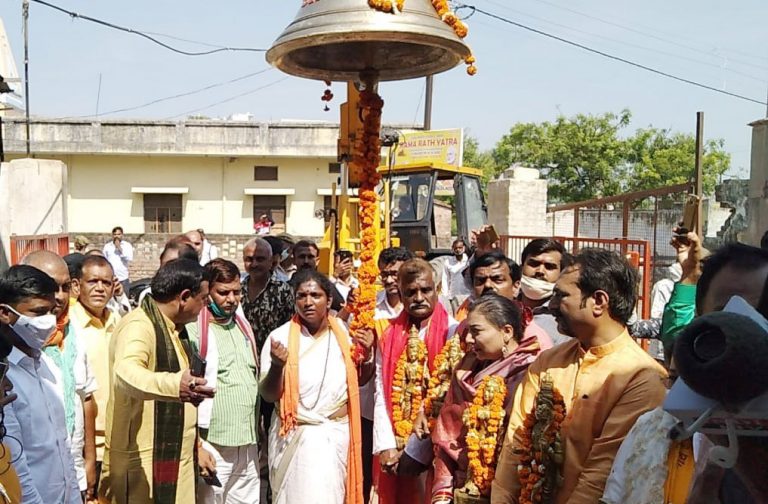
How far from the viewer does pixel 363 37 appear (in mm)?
3131

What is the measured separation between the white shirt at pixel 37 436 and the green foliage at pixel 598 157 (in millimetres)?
29778

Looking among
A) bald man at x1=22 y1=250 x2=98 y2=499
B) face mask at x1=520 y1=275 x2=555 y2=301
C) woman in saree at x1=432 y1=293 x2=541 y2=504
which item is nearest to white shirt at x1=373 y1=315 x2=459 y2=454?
face mask at x1=520 y1=275 x2=555 y2=301

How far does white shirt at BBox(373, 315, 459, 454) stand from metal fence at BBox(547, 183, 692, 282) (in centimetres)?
490

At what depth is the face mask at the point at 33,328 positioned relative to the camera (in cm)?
292

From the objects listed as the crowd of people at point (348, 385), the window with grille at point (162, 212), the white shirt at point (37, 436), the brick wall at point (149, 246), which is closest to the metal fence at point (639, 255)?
the crowd of people at point (348, 385)

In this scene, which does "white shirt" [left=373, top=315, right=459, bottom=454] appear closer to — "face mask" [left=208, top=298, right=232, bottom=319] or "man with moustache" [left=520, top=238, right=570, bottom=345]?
"man with moustache" [left=520, top=238, right=570, bottom=345]

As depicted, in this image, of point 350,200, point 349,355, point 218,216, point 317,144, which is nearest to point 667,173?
point 317,144

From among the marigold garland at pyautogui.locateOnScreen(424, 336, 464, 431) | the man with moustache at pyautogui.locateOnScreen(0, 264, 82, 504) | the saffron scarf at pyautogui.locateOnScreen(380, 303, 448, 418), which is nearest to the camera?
the man with moustache at pyautogui.locateOnScreen(0, 264, 82, 504)

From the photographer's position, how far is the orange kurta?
2.49 meters

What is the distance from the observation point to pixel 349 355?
4.30 meters

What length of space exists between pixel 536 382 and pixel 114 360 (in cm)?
210

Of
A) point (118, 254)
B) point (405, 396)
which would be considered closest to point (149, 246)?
point (118, 254)

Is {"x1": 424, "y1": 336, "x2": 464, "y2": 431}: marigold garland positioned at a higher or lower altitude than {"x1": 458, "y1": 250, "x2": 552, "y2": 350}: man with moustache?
lower

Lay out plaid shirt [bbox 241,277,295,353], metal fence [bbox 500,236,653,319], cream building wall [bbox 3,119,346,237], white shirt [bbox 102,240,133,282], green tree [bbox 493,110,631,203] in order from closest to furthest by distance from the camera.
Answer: plaid shirt [bbox 241,277,295,353] < metal fence [bbox 500,236,653,319] < white shirt [bbox 102,240,133,282] < cream building wall [bbox 3,119,346,237] < green tree [bbox 493,110,631,203]
